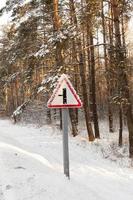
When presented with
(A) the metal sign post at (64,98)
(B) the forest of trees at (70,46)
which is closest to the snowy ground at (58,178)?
(A) the metal sign post at (64,98)

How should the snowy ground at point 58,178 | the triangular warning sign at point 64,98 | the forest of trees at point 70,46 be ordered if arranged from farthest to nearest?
1. the forest of trees at point 70,46
2. the triangular warning sign at point 64,98
3. the snowy ground at point 58,178

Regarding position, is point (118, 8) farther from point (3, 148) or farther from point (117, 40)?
point (3, 148)

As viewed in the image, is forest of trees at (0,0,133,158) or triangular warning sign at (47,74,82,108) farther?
forest of trees at (0,0,133,158)

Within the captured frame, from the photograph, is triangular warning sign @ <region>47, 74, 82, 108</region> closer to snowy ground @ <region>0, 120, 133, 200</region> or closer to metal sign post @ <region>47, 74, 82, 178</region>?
metal sign post @ <region>47, 74, 82, 178</region>

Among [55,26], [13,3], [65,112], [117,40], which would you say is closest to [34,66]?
[55,26]

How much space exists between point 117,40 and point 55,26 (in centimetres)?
626

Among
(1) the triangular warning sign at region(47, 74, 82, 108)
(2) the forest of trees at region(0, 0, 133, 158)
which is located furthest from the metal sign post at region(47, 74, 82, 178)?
(2) the forest of trees at region(0, 0, 133, 158)

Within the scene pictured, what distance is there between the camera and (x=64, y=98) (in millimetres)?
6754

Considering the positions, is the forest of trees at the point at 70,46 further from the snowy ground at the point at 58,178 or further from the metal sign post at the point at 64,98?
the metal sign post at the point at 64,98

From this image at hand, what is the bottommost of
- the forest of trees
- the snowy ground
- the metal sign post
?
the snowy ground

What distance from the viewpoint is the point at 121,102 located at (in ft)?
41.0

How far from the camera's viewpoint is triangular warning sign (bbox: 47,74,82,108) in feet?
22.0

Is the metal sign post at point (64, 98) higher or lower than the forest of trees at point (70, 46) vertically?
lower

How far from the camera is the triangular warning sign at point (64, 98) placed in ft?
22.0
